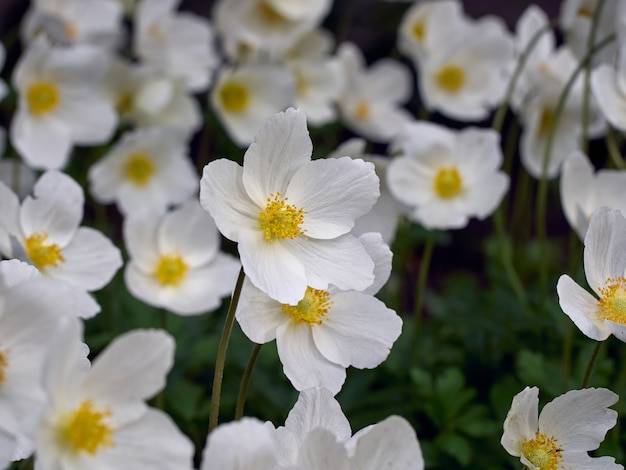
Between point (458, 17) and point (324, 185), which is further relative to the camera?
point (458, 17)

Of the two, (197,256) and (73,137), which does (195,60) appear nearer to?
(73,137)

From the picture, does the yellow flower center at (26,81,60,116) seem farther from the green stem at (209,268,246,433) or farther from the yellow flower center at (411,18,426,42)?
the green stem at (209,268,246,433)

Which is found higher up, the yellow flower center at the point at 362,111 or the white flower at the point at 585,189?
the white flower at the point at 585,189

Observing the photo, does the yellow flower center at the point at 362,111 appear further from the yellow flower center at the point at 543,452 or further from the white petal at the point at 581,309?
the yellow flower center at the point at 543,452

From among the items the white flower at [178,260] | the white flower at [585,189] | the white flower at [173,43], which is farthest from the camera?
the white flower at [173,43]

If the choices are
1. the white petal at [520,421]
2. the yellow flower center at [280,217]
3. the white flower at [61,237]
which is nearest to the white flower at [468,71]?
the white flower at [61,237]

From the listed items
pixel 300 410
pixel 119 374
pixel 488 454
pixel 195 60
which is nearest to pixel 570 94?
pixel 488 454
